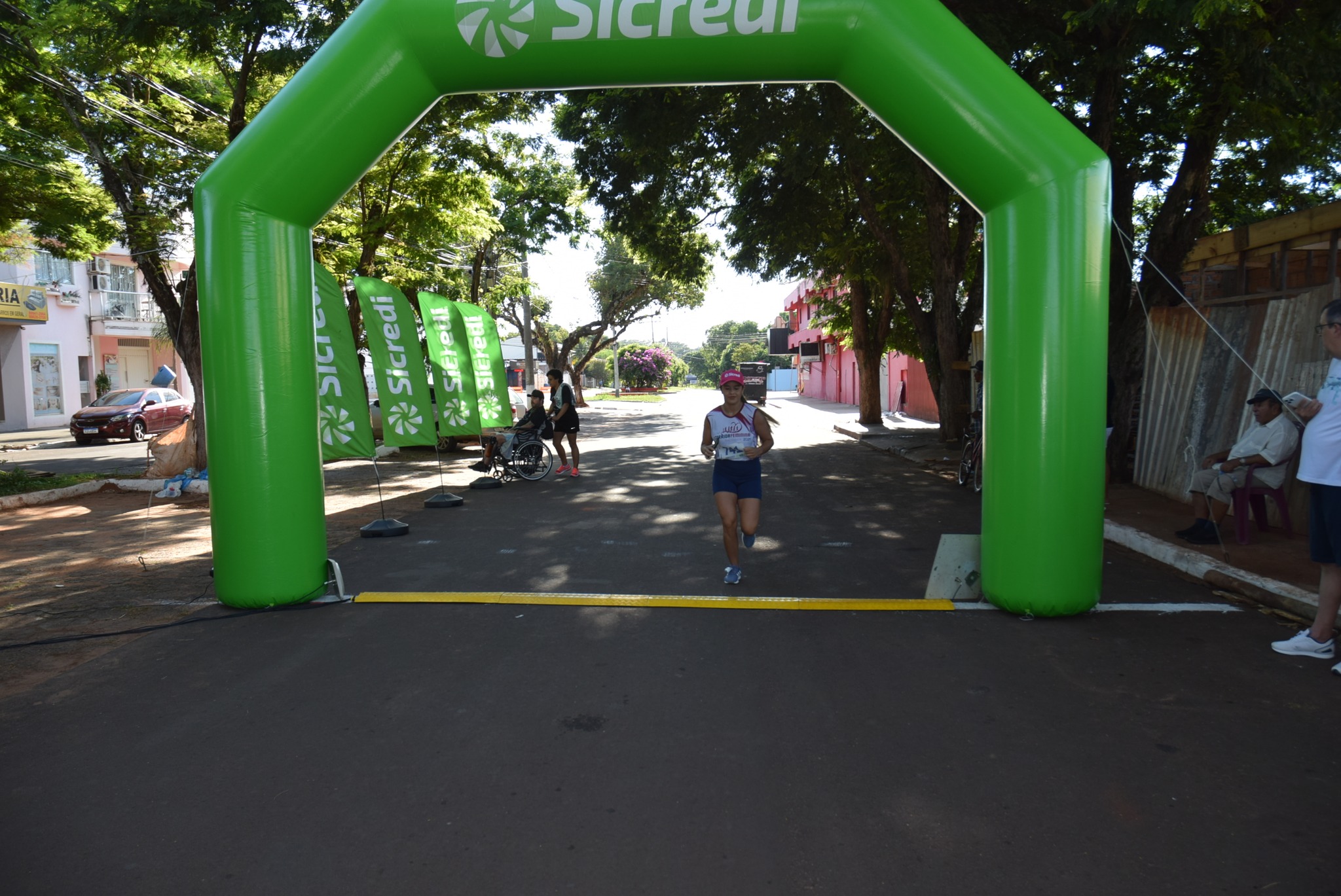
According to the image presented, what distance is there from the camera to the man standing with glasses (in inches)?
190

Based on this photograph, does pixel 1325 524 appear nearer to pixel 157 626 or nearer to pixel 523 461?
pixel 157 626

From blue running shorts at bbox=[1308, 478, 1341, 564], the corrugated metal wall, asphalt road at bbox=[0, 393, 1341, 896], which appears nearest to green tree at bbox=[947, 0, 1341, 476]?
the corrugated metal wall

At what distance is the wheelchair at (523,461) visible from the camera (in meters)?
13.8

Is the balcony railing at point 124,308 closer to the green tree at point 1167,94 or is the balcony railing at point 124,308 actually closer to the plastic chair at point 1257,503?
the green tree at point 1167,94

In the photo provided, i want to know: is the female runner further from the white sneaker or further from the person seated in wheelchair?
the person seated in wheelchair

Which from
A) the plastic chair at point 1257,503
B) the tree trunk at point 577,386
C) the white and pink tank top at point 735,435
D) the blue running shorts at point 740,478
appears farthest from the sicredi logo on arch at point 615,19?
the tree trunk at point 577,386

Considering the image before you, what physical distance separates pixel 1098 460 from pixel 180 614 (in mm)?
6318

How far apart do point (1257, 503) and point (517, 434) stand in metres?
9.43

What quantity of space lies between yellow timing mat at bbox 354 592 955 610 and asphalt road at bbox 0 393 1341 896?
159 millimetres

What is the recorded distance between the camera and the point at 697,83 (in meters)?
6.48

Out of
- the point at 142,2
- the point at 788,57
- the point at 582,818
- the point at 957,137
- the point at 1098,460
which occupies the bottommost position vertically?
the point at 582,818

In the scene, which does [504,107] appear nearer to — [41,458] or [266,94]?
[266,94]

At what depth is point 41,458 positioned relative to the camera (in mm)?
20016

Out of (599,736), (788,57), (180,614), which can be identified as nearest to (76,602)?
(180,614)
